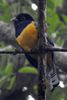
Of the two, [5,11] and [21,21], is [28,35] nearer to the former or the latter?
[21,21]

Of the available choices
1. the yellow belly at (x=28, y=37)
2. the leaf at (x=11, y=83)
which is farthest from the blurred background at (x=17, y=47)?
the yellow belly at (x=28, y=37)

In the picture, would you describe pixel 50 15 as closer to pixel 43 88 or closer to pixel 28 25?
pixel 28 25

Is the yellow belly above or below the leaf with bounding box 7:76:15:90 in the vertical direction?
above

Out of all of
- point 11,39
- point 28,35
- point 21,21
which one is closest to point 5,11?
point 11,39

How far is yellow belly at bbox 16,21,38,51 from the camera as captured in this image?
2249mm

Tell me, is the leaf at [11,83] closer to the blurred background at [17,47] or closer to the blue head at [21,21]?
the blurred background at [17,47]

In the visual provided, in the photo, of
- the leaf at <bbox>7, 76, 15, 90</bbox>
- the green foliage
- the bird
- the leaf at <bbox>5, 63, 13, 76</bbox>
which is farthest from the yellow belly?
the green foliage

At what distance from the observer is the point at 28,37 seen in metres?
2.31

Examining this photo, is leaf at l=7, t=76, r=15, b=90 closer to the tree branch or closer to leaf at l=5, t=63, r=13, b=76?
leaf at l=5, t=63, r=13, b=76

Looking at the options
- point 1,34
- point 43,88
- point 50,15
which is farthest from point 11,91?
point 43,88

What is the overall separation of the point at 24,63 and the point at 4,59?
0.14m

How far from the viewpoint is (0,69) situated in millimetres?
2752

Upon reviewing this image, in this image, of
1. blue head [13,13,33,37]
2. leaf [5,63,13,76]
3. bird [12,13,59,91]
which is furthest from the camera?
leaf [5,63,13,76]

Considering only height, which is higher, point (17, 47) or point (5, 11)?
point (5, 11)
